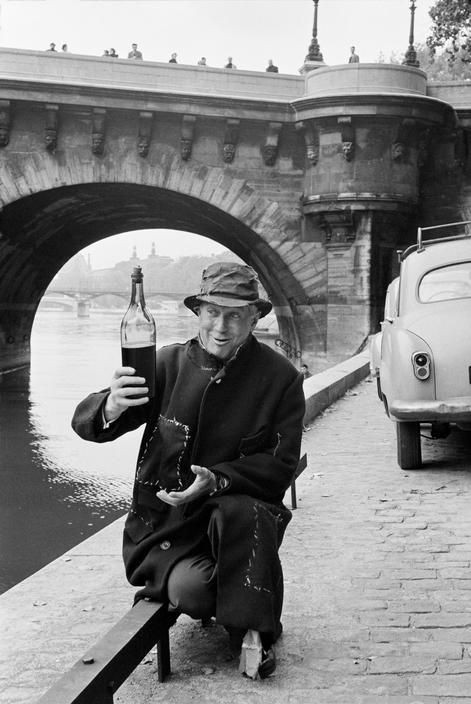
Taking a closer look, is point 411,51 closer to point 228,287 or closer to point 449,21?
point 449,21

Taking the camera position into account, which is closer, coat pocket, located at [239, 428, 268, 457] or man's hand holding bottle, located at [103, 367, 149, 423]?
man's hand holding bottle, located at [103, 367, 149, 423]

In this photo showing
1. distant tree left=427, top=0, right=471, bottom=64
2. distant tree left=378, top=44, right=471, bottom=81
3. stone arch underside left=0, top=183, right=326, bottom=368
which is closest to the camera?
distant tree left=427, top=0, right=471, bottom=64

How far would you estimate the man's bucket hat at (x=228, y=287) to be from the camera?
310cm

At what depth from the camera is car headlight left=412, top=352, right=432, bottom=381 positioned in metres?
6.57

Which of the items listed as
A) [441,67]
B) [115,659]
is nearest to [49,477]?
[115,659]

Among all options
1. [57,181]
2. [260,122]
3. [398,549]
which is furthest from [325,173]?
[398,549]

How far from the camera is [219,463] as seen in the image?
3082 millimetres

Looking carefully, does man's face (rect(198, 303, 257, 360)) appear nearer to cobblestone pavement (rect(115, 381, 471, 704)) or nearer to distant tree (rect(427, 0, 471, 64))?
cobblestone pavement (rect(115, 381, 471, 704))

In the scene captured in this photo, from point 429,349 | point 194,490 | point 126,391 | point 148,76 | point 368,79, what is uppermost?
point 148,76

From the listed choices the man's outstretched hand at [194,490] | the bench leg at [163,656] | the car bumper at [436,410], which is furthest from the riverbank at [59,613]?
the car bumper at [436,410]

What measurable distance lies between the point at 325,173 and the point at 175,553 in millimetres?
16635

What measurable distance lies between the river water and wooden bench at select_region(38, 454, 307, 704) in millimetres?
5162

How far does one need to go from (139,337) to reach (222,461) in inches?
21.6

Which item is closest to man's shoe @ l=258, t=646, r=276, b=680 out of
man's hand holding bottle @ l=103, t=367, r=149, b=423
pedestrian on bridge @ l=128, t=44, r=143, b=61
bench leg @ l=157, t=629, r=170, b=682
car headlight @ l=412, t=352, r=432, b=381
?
bench leg @ l=157, t=629, r=170, b=682
